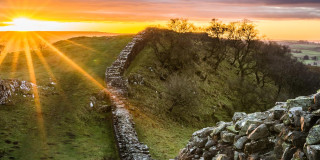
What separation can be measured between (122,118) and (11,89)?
1158 cm

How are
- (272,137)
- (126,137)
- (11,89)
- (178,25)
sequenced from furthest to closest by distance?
(178,25), (11,89), (126,137), (272,137)

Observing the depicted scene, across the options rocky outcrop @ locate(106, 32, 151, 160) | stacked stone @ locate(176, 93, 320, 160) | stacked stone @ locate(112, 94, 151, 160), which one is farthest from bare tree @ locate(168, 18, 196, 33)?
stacked stone @ locate(176, 93, 320, 160)

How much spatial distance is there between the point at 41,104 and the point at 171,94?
18.4 meters

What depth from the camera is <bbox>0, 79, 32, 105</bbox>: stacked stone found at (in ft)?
83.3

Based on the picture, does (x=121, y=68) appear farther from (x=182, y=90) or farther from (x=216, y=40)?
(x=216, y=40)

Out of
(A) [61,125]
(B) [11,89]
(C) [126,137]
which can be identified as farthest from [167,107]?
(B) [11,89]

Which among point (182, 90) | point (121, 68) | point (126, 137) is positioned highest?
point (121, 68)

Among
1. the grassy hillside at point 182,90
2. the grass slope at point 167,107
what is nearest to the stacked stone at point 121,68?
the grass slope at point 167,107

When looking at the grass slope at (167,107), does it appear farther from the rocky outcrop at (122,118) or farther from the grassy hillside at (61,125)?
the grassy hillside at (61,125)

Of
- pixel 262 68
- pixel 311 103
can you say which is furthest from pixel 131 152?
pixel 262 68

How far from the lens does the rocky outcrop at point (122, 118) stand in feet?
73.2

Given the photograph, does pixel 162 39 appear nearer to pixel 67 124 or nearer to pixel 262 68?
pixel 262 68

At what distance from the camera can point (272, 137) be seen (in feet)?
36.3

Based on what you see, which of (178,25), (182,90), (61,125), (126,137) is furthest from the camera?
(178,25)
